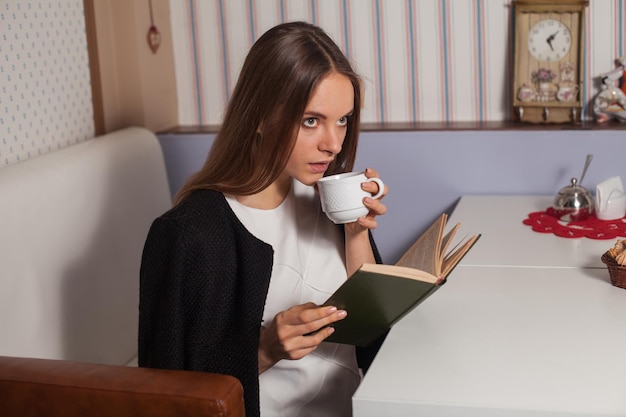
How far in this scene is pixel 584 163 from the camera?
2.21 m

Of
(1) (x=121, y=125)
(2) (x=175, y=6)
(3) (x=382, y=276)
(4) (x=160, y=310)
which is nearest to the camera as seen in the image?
(3) (x=382, y=276)

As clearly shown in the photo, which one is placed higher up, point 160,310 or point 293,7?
point 293,7

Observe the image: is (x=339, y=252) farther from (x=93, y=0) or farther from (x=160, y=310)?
(x=93, y=0)

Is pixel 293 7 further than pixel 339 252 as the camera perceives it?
Yes

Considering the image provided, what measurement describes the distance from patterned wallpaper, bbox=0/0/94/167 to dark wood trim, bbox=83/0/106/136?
22 millimetres

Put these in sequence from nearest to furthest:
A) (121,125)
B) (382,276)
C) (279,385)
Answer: (382,276) → (279,385) → (121,125)

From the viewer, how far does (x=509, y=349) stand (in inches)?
50.0

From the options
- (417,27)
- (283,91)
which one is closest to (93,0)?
(417,27)

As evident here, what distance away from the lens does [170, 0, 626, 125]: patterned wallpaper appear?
7.79 feet

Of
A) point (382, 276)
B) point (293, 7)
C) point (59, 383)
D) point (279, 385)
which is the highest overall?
point (293, 7)

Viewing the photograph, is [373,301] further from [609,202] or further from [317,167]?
[609,202]

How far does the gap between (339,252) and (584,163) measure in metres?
0.87

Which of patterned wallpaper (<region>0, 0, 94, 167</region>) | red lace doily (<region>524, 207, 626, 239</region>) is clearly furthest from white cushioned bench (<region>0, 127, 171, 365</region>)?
red lace doily (<region>524, 207, 626, 239</region>)

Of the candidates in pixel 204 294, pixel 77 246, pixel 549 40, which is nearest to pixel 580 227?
pixel 549 40
